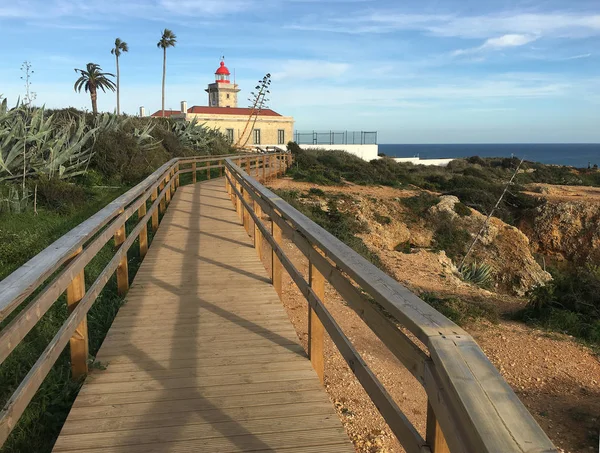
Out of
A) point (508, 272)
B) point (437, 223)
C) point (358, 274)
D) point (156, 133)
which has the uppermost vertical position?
point (156, 133)

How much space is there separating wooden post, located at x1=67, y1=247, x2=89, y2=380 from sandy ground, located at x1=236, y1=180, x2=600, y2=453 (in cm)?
193

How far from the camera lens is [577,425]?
16.0 feet

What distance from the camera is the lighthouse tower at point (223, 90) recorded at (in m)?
59.3

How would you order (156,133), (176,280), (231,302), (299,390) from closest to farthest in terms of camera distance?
1. (299,390)
2. (231,302)
3. (176,280)
4. (156,133)

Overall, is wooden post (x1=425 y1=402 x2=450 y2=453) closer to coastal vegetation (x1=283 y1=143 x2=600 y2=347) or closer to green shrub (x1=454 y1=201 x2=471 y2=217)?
coastal vegetation (x1=283 y1=143 x2=600 y2=347)

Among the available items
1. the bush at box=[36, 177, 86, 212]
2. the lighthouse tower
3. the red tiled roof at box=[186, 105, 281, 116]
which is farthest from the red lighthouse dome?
the bush at box=[36, 177, 86, 212]

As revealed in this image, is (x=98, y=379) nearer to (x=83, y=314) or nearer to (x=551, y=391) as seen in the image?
(x=83, y=314)

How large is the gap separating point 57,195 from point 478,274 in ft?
36.2

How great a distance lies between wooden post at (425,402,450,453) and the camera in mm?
1720

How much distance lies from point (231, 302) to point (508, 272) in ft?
45.5

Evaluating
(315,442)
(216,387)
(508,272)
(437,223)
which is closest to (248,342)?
(216,387)

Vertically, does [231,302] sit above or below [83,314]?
below

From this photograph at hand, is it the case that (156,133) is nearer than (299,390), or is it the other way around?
(299,390)

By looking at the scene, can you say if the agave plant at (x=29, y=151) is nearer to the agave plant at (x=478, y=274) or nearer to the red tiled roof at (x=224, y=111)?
the agave plant at (x=478, y=274)
